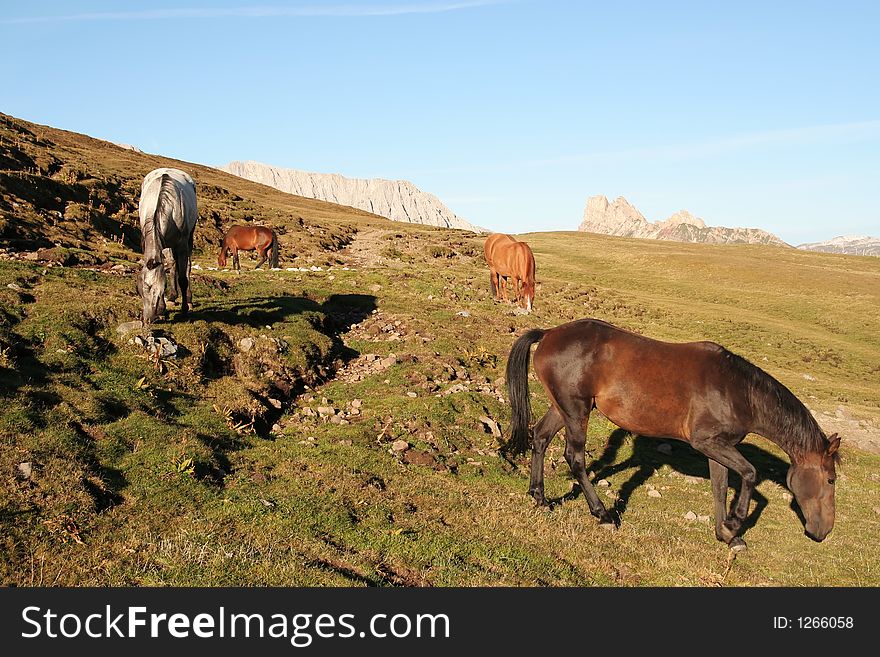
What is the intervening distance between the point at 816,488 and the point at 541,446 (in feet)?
13.0

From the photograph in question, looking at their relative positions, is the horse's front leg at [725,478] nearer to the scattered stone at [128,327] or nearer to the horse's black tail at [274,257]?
the scattered stone at [128,327]

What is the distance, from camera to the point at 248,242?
28.8 m

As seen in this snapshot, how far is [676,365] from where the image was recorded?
880cm

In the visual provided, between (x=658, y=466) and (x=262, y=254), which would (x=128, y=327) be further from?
(x=262, y=254)

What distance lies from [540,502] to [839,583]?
162 inches

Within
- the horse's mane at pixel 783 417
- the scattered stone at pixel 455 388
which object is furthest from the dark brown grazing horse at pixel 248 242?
the horse's mane at pixel 783 417

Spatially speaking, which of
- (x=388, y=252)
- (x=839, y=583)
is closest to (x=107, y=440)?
(x=839, y=583)

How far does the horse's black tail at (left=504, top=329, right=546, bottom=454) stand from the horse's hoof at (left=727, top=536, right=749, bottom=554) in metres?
3.41

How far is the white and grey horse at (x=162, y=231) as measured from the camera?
13.0 meters

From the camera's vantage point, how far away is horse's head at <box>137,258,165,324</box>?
42.6 ft

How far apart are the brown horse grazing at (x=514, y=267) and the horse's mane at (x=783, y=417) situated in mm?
16936

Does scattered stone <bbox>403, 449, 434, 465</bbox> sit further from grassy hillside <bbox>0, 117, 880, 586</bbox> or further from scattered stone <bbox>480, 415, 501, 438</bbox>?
scattered stone <bbox>480, 415, 501, 438</bbox>

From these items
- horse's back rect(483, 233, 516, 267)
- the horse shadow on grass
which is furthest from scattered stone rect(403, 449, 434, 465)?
horse's back rect(483, 233, 516, 267)

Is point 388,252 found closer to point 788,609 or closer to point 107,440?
point 107,440
